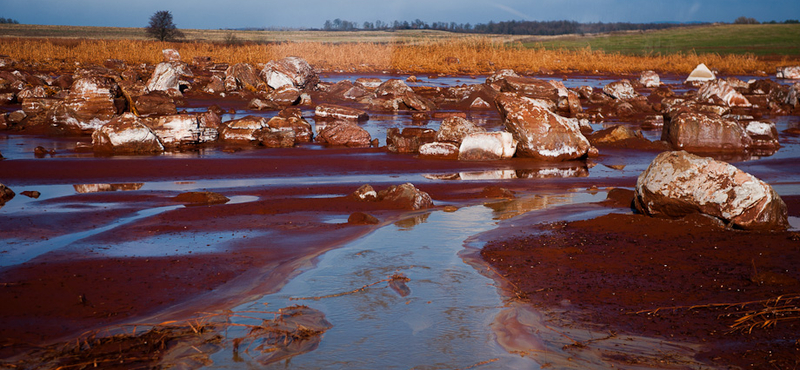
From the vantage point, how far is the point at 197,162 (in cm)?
1461

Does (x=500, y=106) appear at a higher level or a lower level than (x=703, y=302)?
higher

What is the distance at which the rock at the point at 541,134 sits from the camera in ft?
49.8

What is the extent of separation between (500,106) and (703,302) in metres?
10.1

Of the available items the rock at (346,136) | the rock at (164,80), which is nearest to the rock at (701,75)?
the rock at (164,80)

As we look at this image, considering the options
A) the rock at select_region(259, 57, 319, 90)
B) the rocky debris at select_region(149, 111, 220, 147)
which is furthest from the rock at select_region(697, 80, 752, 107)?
the rocky debris at select_region(149, 111, 220, 147)

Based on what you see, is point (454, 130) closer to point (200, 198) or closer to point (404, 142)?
point (404, 142)

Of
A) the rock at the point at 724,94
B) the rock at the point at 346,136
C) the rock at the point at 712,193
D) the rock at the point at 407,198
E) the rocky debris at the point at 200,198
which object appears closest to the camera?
the rock at the point at 712,193

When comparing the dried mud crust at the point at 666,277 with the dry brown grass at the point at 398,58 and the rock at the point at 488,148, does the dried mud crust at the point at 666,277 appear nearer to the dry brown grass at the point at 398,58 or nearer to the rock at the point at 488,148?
the rock at the point at 488,148

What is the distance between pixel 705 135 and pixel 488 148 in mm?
5858

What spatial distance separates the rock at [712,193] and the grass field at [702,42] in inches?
2704

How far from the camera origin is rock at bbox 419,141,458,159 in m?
15.4

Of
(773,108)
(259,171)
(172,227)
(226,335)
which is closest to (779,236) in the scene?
(226,335)

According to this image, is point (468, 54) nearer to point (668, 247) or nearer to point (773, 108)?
point (773, 108)

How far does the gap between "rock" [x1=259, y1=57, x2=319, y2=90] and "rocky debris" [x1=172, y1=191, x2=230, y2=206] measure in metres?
21.3
